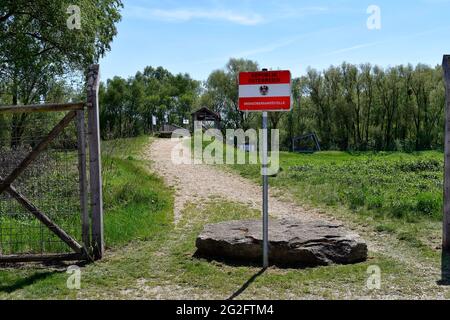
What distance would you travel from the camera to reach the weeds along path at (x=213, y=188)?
1128 cm

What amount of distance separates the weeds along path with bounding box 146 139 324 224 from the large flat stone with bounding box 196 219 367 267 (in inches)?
114

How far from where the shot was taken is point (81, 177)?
694 centimetres

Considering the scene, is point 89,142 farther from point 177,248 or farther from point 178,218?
point 178,218

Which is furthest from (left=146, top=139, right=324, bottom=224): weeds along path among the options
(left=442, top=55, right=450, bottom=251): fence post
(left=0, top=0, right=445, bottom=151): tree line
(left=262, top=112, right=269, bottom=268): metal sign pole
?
(left=0, top=0, right=445, bottom=151): tree line

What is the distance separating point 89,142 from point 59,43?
15.0m

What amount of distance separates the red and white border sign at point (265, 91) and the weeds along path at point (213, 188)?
→ 459 cm

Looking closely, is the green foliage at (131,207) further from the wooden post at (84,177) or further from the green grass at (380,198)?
the green grass at (380,198)

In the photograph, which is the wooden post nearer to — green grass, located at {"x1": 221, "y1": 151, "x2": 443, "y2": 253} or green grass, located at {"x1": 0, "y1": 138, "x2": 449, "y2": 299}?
green grass, located at {"x1": 0, "y1": 138, "x2": 449, "y2": 299}

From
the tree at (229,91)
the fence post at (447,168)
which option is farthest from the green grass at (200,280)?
the tree at (229,91)

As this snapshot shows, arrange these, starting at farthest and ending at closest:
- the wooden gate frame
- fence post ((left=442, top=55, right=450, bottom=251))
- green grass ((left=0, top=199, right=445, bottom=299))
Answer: fence post ((left=442, top=55, right=450, bottom=251)) < the wooden gate frame < green grass ((left=0, top=199, right=445, bottom=299))

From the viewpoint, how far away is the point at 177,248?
7750mm

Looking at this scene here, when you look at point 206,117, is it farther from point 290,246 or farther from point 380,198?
point 290,246

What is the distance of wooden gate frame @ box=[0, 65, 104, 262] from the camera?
6875 mm

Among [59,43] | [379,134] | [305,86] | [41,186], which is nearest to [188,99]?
[305,86]
